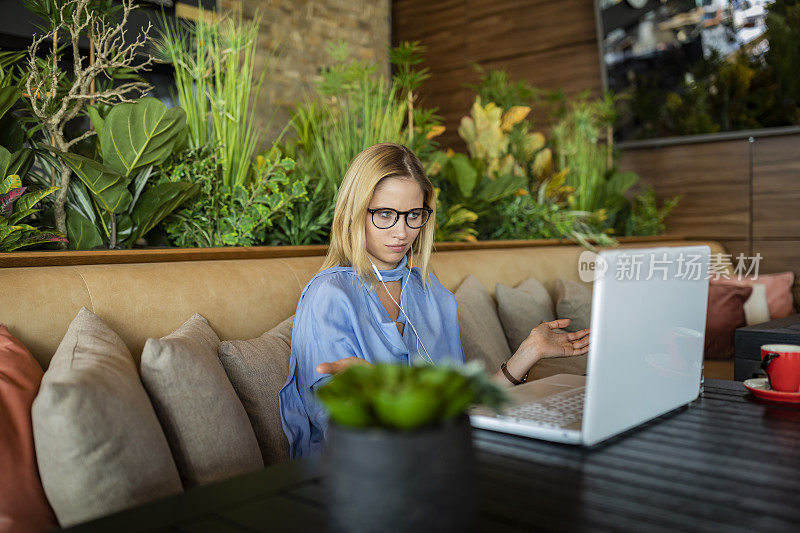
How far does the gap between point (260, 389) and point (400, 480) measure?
1.02 m

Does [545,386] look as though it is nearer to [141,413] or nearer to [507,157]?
[141,413]

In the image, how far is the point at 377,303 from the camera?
1737mm

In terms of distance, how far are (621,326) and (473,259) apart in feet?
6.10

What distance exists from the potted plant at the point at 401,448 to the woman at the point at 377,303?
0.76 meters

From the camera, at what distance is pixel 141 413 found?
1.22 m

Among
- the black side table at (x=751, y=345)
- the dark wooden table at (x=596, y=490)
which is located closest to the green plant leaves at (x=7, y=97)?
the dark wooden table at (x=596, y=490)

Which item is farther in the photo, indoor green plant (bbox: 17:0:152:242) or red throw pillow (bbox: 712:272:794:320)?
red throw pillow (bbox: 712:272:794:320)

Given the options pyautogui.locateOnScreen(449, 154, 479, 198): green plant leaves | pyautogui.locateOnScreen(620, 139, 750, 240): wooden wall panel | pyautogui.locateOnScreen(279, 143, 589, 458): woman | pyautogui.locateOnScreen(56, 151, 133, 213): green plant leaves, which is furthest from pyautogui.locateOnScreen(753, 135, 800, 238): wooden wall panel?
pyautogui.locateOnScreen(56, 151, 133, 213): green plant leaves

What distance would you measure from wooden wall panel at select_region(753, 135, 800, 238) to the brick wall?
8.82 ft

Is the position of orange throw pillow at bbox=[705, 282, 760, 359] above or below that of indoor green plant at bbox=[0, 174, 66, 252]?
below

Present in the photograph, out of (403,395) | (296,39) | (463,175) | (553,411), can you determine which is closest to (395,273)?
(553,411)

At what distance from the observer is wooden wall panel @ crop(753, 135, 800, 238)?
14.9ft

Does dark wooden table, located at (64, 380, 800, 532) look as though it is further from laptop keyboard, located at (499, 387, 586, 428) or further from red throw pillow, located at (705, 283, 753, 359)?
red throw pillow, located at (705, 283, 753, 359)

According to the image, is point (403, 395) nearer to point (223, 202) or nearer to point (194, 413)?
A: point (194, 413)
